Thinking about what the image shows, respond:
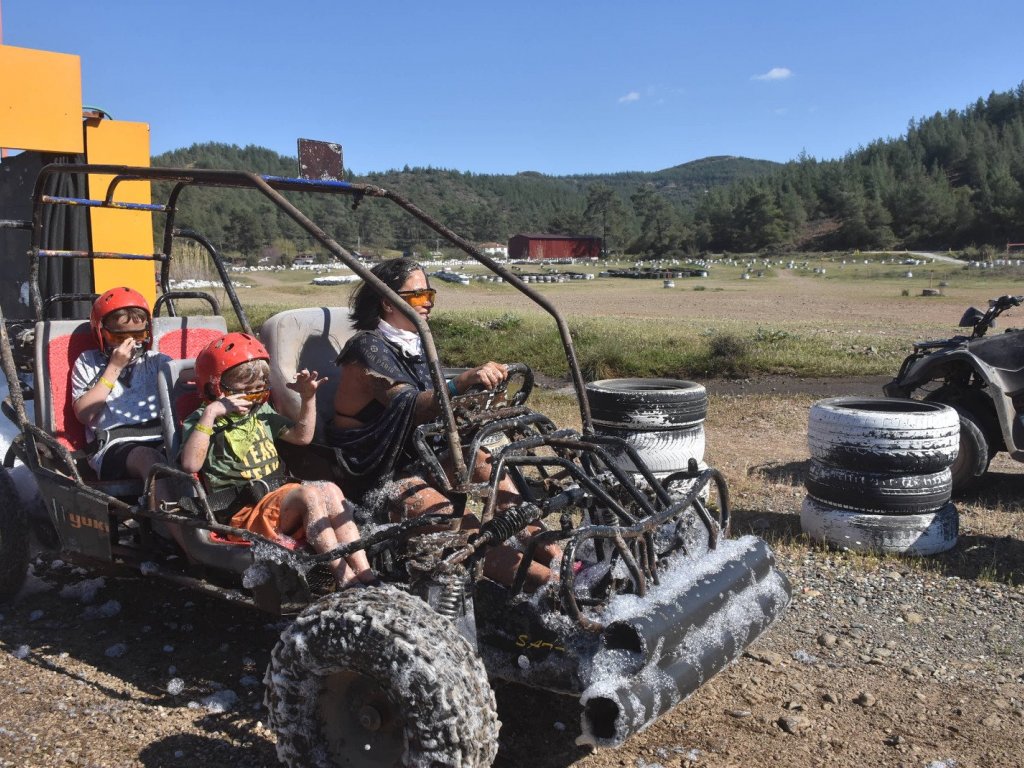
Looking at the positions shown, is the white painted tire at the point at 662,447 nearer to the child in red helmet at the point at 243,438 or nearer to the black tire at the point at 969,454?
the black tire at the point at 969,454

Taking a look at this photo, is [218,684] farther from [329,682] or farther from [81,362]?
[81,362]

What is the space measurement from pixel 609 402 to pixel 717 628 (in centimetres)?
287

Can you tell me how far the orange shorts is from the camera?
12.2 feet

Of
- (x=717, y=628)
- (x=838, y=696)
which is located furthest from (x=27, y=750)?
(x=838, y=696)

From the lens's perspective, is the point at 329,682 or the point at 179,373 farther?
the point at 179,373

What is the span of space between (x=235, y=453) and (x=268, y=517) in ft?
1.26

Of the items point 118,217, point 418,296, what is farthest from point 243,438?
point 118,217

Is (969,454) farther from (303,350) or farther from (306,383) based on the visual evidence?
(306,383)

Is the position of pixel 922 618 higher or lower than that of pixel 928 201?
lower

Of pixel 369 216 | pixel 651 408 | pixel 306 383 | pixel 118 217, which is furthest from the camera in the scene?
pixel 369 216

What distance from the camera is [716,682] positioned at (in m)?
3.94

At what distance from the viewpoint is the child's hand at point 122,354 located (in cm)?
464

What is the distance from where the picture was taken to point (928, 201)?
90.9m

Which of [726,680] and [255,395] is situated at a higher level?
[255,395]
